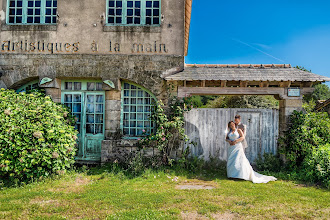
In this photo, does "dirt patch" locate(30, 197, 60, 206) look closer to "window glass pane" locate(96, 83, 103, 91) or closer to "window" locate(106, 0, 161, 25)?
"window glass pane" locate(96, 83, 103, 91)

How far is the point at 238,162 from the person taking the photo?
6.37 meters

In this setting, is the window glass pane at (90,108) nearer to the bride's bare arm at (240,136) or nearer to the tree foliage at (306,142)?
the bride's bare arm at (240,136)

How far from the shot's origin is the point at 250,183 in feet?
19.7

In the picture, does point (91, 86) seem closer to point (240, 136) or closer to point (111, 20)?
point (111, 20)

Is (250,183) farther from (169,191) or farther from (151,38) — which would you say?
(151,38)

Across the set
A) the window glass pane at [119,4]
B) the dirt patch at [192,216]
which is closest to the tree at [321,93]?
the window glass pane at [119,4]

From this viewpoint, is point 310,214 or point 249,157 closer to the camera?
point 310,214

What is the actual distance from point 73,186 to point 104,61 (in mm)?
3667

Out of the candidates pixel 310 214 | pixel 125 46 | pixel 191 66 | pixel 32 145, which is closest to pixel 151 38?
pixel 125 46

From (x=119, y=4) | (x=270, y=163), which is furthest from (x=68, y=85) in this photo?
(x=270, y=163)

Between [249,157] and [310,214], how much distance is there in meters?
3.28

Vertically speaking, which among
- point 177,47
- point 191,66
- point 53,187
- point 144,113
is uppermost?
point 177,47

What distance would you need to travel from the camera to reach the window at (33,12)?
25.9 ft

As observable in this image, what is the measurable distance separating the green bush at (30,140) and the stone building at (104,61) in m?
1.33
